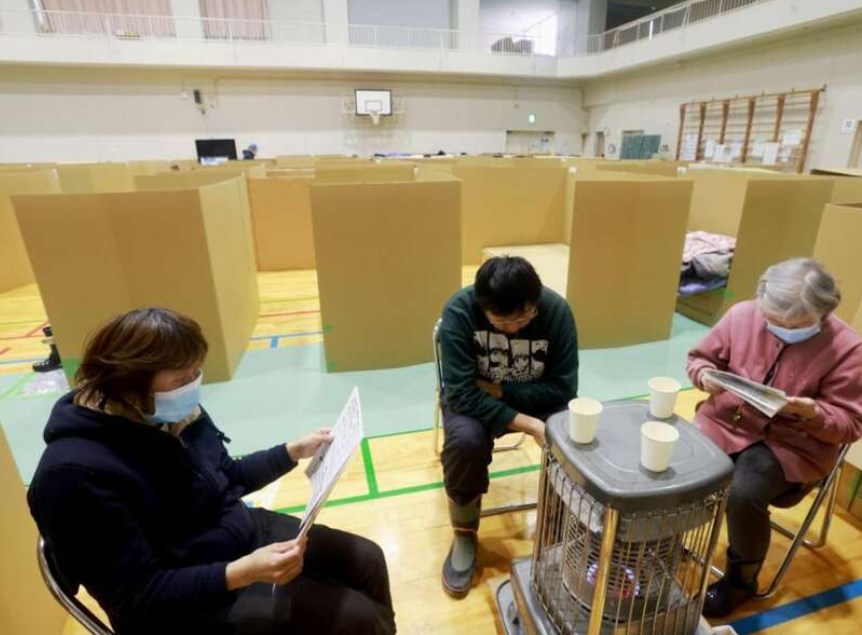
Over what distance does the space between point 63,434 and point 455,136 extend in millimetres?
13012

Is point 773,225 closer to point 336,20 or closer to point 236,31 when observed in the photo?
point 336,20

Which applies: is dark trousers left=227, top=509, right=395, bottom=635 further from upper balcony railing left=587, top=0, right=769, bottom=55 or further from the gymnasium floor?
upper balcony railing left=587, top=0, right=769, bottom=55

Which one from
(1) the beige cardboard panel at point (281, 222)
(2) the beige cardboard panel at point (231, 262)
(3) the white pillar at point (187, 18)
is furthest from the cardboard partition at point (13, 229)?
(3) the white pillar at point (187, 18)

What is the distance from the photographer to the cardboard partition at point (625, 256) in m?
2.83

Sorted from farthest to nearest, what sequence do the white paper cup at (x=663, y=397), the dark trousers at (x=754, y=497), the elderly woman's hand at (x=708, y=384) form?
the elderly woman's hand at (x=708, y=384)
the dark trousers at (x=754, y=497)
the white paper cup at (x=663, y=397)

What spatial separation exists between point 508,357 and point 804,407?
77cm

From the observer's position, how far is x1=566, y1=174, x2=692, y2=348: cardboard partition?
2.83m

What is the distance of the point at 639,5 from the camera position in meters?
13.5

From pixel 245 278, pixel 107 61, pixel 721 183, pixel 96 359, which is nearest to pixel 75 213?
pixel 245 278

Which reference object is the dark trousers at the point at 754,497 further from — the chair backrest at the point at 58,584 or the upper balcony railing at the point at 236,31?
the upper balcony railing at the point at 236,31

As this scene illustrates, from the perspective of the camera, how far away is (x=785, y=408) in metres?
1.19

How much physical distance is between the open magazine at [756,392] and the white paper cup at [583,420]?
489 mm

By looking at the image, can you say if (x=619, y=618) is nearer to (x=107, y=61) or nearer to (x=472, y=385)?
(x=472, y=385)

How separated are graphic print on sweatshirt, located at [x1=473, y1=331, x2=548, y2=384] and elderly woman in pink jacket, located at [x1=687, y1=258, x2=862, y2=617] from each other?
0.48 metres
